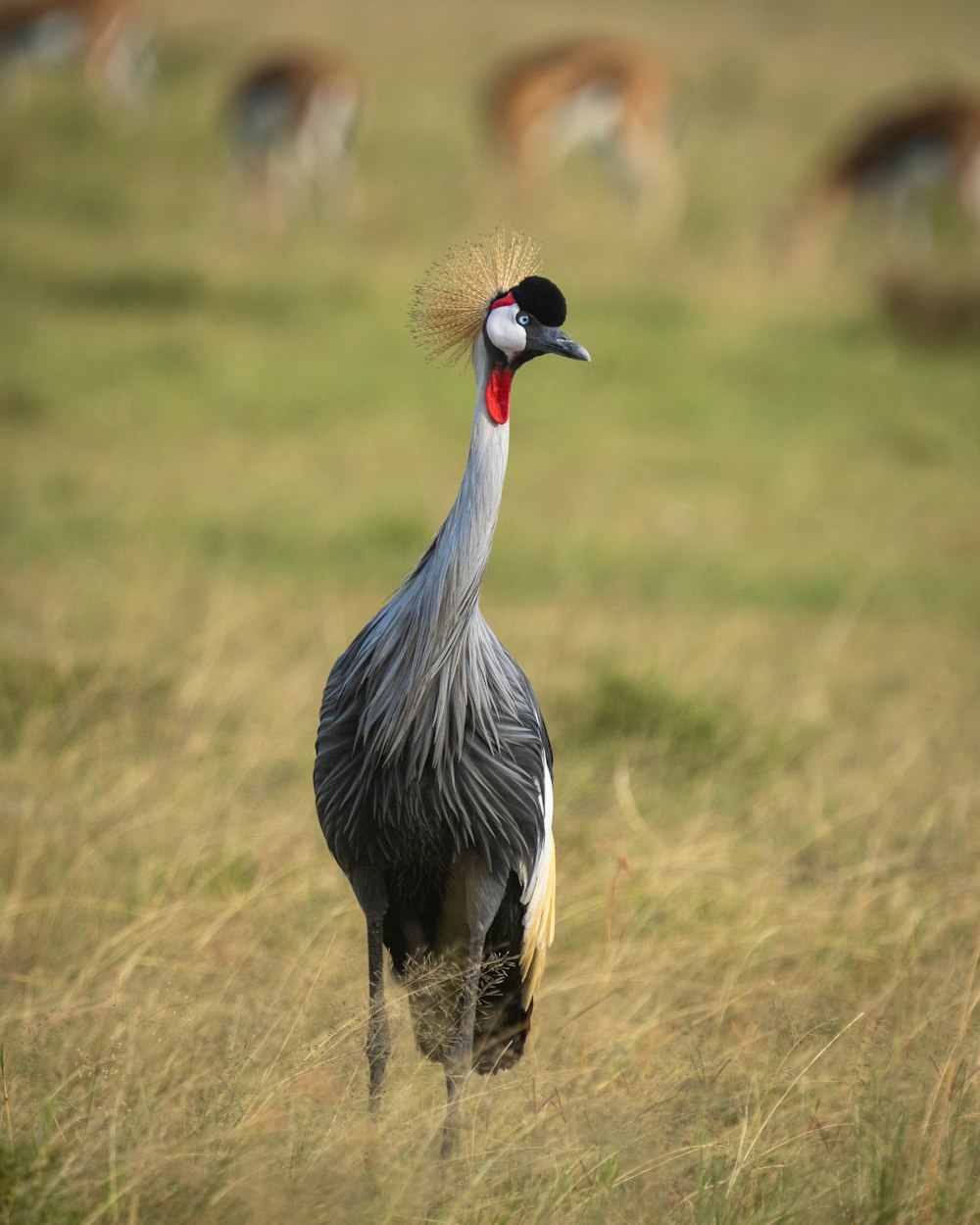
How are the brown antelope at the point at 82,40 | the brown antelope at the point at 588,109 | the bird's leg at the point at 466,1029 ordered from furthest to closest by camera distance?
the brown antelope at the point at 82,40 → the brown antelope at the point at 588,109 → the bird's leg at the point at 466,1029

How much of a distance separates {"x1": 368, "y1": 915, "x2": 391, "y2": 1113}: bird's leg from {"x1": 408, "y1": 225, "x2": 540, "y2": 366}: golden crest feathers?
3.20ft

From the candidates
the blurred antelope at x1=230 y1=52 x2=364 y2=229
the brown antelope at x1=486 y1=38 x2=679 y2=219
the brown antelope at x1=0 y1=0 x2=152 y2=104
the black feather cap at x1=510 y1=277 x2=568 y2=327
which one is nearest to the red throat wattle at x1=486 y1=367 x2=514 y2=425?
the black feather cap at x1=510 y1=277 x2=568 y2=327

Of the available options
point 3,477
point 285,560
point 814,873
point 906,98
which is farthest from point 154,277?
point 906,98

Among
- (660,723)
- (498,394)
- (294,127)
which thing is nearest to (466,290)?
(498,394)

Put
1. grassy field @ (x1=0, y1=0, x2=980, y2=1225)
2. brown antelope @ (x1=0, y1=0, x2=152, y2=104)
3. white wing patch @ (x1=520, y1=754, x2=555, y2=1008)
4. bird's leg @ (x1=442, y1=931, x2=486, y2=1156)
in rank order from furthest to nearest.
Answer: brown antelope @ (x1=0, y1=0, x2=152, y2=104) → white wing patch @ (x1=520, y1=754, x2=555, y2=1008) → bird's leg @ (x1=442, y1=931, x2=486, y2=1156) → grassy field @ (x1=0, y1=0, x2=980, y2=1225)

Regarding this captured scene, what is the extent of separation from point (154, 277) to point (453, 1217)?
8.29 m

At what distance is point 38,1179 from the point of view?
1.99m

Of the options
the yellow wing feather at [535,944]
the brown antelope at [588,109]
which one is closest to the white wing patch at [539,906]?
the yellow wing feather at [535,944]

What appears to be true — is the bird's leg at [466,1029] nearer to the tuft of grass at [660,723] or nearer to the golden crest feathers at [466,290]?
the golden crest feathers at [466,290]

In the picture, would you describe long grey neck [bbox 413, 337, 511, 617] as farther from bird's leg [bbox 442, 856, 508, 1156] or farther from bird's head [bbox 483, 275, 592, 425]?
bird's leg [bbox 442, 856, 508, 1156]

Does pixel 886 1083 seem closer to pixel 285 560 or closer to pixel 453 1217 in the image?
pixel 453 1217

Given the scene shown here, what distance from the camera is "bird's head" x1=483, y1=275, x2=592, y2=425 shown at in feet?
8.18

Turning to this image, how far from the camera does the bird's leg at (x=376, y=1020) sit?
253cm

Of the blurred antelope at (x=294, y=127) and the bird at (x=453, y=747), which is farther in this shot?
the blurred antelope at (x=294, y=127)
